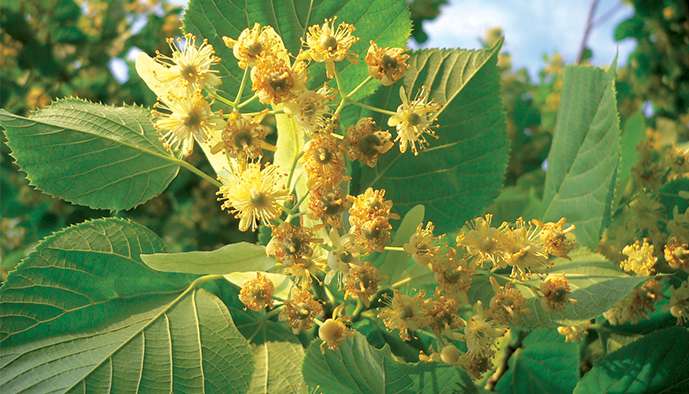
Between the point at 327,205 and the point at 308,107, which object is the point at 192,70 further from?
the point at 327,205

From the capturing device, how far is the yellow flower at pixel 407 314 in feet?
3.65

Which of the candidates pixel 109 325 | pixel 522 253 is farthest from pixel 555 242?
pixel 109 325

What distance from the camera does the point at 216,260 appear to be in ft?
3.58

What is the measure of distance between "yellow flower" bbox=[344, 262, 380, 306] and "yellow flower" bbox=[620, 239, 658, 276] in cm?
59

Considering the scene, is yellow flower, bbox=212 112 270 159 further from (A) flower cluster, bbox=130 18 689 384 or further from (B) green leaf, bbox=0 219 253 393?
(B) green leaf, bbox=0 219 253 393

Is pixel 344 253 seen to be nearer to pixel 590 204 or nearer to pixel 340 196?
pixel 340 196

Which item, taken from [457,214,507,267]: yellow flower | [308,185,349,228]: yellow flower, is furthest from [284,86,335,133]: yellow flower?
[457,214,507,267]: yellow flower

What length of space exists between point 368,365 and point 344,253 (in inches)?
7.2

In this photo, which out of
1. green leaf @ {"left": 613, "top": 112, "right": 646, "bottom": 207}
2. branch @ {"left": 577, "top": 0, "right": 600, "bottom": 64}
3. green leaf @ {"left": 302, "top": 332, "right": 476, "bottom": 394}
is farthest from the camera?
branch @ {"left": 577, "top": 0, "right": 600, "bottom": 64}

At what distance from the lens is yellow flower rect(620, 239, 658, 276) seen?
1347mm

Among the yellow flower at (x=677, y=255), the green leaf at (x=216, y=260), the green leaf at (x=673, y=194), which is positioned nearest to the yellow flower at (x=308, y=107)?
the green leaf at (x=216, y=260)

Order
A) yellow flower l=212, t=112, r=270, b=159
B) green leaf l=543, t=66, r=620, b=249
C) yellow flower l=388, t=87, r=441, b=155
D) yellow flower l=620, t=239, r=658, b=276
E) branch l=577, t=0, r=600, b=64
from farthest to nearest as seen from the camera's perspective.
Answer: branch l=577, t=0, r=600, b=64, green leaf l=543, t=66, r=620, b=249, yellow flower l=620, t=239, r=658, b=276, yellow flower l=388, t=87, r=441, b=155, yellow flower l=212, t=112, r=270, b=159

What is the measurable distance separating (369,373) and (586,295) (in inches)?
17.0

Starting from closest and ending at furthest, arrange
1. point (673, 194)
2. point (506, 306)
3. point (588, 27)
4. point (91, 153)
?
point (506, 306) < point (91, 153) < point (673, 194) < point (588, 27)
